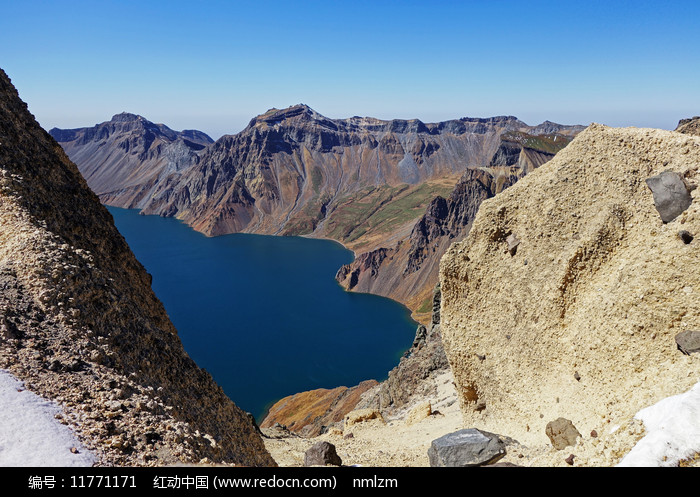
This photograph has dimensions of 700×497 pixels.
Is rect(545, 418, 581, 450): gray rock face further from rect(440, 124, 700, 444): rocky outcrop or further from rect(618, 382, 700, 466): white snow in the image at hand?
rect(618, 382, 700, 466): white snow

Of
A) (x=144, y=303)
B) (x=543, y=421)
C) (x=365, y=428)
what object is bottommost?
(x=365, y=428)

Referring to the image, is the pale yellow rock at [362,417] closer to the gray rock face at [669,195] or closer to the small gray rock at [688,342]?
the small gray rock at [688,342]

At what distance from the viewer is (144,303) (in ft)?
77.7

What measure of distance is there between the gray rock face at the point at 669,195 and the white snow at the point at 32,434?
80.7ft

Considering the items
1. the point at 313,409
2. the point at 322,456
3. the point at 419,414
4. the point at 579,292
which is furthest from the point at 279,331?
the point at 579,292

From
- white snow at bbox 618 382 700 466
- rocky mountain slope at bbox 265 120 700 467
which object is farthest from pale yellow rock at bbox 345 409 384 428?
white snow at bbox 618 382 700 466

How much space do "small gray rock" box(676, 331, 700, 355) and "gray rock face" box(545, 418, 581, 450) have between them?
5300 millimetres

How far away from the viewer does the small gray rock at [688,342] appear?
16.1 meters

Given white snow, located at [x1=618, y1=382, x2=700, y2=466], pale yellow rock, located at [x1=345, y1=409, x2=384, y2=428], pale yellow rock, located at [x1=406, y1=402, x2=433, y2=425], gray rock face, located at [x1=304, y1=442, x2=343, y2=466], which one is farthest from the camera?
pale yellow rock, located at [x1=345, y1=409, x2=384, y2=428]

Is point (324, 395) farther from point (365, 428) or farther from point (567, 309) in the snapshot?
point (567, 309)

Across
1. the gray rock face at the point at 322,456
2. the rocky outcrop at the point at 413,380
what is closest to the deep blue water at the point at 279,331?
the rocky outcrop at the point at 413,380

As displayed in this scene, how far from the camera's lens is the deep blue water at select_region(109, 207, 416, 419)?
10588 cm
